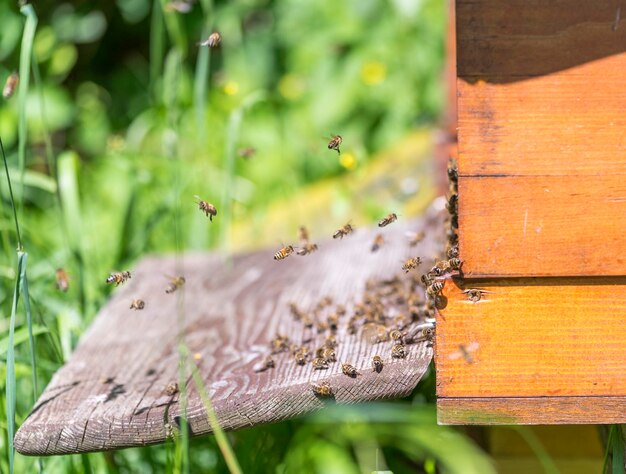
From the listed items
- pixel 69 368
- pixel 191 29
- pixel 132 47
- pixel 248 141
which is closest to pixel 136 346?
pixel 69 368

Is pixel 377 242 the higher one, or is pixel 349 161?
pixel 349 161

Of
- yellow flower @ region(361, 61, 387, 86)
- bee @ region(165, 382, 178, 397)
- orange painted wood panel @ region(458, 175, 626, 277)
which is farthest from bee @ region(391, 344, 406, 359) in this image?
yellow flower @ region(361, 61, 387, 86)

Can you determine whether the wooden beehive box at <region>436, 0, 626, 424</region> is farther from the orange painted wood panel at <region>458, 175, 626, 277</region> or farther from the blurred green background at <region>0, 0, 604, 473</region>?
the blurred green background at <region>0, 0, 604, 473</region>

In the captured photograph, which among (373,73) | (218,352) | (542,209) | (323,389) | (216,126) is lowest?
(218,352)

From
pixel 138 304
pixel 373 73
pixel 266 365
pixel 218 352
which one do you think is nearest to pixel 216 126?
pixel 373 73

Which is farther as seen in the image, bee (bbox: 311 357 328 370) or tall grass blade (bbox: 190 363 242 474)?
bee (bbox: 311 357 328 370)

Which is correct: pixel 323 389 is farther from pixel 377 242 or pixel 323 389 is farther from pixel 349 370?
pixel 377 242

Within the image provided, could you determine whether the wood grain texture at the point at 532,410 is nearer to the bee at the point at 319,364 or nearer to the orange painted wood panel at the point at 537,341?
the orange painted wood panel at the point at 537,341
